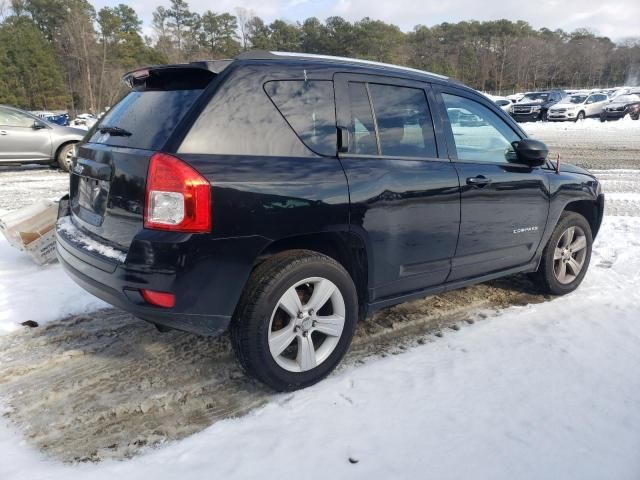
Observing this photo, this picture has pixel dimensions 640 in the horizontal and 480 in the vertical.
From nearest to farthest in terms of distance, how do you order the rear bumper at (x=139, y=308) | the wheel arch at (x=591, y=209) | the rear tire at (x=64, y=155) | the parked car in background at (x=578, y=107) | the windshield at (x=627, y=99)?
the rear bumper at (x=139, y=308) < the wheel arch at (x=591, y=209) < the rear tire at (x=64, y=155) < the parked car in background at (x=578, y=107) < the windshield at (x=627, y=99)

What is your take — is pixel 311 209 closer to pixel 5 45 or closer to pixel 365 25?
pixel 5 45

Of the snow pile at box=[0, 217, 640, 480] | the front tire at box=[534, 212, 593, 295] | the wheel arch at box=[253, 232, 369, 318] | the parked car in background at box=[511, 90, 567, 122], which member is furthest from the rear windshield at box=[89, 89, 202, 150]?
the parked car in background at box=[511, 90, 567, 122]

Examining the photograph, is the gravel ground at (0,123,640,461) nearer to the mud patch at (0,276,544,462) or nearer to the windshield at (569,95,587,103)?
the mud patch at (0,276,544,462)

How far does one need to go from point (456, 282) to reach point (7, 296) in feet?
11.8

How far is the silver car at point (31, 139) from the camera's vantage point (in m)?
11.0

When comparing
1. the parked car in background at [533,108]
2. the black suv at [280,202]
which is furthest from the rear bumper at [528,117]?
the black suv at [280,202]

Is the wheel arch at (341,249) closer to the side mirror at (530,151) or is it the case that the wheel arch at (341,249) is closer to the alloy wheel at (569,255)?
the side mirror at (530,151)

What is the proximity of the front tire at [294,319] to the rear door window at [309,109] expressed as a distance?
65 cm

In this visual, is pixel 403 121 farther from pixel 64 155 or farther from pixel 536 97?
pixel 536 97

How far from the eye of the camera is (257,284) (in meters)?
2.71

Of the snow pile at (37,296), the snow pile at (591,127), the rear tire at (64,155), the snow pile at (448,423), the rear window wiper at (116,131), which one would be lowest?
the snow pile at (448,423)

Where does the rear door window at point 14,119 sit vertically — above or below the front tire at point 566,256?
above

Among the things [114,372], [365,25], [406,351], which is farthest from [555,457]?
[365,25]

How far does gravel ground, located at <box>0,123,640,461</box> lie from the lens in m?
2.63
